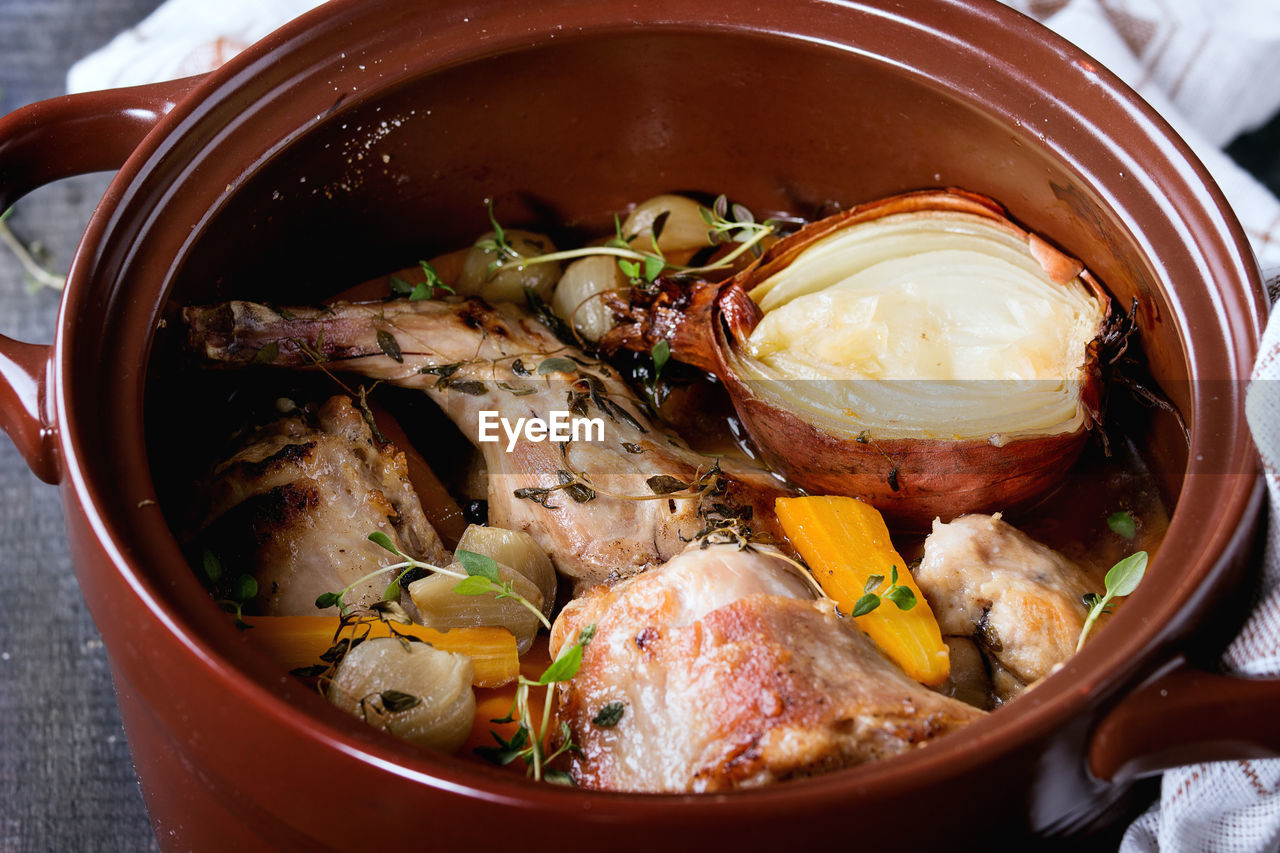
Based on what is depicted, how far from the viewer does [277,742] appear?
88 centimetres

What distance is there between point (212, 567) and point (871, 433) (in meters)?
0.72

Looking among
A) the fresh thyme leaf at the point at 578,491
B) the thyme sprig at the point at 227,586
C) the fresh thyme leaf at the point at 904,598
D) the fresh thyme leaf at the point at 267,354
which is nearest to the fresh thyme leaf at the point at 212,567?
the thyme sprig at the point at 227,586

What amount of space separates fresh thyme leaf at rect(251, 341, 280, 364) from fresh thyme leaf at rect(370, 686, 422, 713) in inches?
18.5

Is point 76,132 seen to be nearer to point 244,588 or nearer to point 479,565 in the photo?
point 244,588

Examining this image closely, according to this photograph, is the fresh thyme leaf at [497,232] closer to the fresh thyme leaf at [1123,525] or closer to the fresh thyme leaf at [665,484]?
the fresh thyme leaf at [665,484]

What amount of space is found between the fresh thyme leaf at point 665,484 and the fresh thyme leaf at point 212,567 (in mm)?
456

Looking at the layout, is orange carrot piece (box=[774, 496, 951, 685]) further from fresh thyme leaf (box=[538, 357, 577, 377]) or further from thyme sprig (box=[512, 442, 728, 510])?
fresh thyme leaf (box=[538, 357, 577, 377])

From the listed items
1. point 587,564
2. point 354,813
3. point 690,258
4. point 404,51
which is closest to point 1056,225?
point 690,258

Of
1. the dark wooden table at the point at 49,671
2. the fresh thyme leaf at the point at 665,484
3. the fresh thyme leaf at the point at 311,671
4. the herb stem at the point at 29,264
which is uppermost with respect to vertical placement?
the fresh thyme leaf at the point at 665,484

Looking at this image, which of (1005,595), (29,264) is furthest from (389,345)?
(29,264)

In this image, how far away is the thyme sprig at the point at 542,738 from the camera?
100 centimetres

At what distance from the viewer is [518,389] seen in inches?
52.8

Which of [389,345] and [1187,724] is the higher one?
[1187,724]

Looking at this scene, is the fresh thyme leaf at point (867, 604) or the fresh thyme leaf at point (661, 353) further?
the fresh thyme leaf at point (661, 353)
